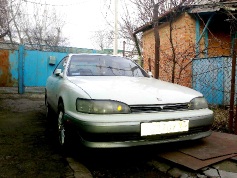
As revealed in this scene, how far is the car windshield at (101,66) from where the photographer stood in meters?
3.67

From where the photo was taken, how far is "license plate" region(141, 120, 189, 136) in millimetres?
2371

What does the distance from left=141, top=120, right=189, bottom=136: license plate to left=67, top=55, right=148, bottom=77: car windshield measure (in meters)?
1.49

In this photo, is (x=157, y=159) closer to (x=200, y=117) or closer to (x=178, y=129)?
(x=178, y=129)

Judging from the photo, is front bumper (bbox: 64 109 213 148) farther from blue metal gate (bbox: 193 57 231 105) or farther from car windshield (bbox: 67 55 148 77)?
blue metal gate (bbox: 193 57 231 105)

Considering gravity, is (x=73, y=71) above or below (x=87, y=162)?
above

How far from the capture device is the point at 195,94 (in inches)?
114

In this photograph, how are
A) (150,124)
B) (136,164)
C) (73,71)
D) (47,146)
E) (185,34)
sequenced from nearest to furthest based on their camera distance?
(150,124) → (136,164) → (47,146) → (73,71) → (185,34)

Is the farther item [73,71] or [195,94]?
[73,71]

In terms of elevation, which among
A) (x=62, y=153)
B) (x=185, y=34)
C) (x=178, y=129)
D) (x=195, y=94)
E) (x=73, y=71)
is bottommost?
(x=62, y=153)

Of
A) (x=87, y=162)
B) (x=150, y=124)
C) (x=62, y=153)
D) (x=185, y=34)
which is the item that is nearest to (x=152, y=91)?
(x=150, y=124)

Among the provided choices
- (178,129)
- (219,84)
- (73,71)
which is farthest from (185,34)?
(178,129)

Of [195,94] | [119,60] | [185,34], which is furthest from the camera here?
[185,34]

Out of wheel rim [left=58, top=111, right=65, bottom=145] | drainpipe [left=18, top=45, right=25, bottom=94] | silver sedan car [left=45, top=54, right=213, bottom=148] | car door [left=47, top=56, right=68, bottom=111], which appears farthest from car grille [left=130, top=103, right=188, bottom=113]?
drainpipe [left=18, top=45, right=25, bottom=94]

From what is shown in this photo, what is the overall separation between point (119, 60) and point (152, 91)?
5.16 feet
